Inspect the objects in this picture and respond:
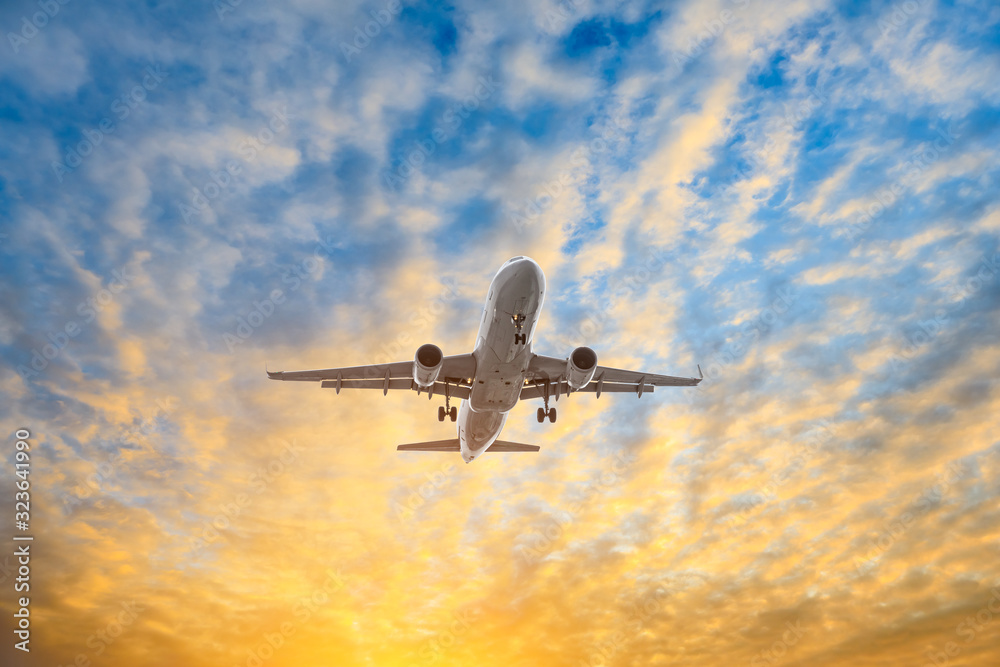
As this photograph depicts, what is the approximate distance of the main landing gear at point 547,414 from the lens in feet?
114

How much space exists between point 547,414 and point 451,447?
26.0 feet

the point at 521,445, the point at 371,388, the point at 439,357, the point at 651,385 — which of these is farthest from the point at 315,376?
the point at 651,385

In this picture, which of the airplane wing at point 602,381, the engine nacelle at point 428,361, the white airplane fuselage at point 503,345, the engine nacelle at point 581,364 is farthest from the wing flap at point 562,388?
the engine nacelle at point 428,361

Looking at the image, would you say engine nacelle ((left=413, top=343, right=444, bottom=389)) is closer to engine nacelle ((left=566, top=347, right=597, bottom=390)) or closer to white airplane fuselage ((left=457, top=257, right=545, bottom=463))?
white airplane fuselage ((left=457, top=257, right=545, bottom=463))

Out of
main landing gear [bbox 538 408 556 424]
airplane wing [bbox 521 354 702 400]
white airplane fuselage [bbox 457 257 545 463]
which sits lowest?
white airplane fuselage [bbox 457 257 545 463]

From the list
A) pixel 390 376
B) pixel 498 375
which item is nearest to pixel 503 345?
pixel 498 375

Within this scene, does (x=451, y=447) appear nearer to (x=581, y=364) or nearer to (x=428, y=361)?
(x=428, y=361)

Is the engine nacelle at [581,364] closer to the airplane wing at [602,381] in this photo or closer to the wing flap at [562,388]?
the airplane wing at [602,381]

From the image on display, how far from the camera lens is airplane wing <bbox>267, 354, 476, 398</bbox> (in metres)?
30.8

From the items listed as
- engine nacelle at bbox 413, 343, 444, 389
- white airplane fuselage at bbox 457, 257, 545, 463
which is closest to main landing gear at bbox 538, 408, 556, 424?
white airplane fuselage at bbox 457, 257, 545, 463

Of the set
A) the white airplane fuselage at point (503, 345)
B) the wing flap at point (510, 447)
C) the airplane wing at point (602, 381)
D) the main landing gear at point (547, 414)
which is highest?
the airplane wing at point (602, 381)

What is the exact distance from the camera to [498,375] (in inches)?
1139

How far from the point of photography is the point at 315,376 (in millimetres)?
32938

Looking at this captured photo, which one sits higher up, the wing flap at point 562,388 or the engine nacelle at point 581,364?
the wing flap at point 562,388
